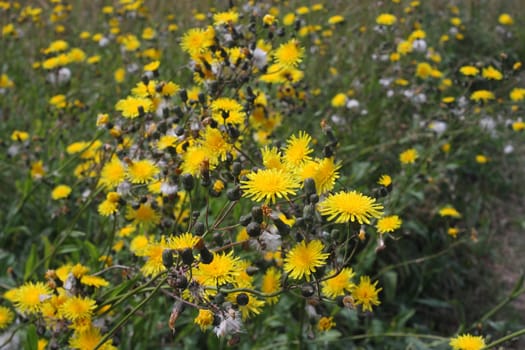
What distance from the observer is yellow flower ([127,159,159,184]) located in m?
1.86

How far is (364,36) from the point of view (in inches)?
177

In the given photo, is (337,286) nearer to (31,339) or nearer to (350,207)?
(350,207)

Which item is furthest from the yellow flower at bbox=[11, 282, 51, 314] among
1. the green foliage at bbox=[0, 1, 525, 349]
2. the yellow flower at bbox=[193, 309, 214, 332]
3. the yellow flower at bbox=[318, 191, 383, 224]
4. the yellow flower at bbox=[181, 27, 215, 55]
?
the yellow flower at bbox=[181, 27, 215, 55]

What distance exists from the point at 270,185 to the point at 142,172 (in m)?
0.67

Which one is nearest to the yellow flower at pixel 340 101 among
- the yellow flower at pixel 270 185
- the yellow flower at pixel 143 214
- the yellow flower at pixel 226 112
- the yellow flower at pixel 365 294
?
the yellow flower at pixel 226 112

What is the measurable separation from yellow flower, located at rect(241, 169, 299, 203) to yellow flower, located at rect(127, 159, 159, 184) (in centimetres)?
57

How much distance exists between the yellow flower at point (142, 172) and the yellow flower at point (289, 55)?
0.68m

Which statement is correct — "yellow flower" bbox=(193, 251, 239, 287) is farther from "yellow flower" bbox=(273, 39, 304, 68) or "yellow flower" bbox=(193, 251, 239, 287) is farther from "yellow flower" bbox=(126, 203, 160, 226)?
"yellow flower" bbox=(273, 39, 304, 68)

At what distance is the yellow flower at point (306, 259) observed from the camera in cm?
136

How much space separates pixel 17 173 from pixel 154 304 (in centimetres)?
151

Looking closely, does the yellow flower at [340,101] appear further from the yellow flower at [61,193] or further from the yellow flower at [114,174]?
the yellow flower at [114,174]

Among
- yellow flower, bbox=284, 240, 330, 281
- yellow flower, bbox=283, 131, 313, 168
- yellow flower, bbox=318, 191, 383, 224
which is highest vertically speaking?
yellow flower, bbox=283, 131, 313, 168

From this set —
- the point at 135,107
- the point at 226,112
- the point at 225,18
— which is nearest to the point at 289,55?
the point at 225,18

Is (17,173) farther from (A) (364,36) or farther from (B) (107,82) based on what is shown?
(A) (364,36)
